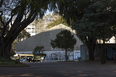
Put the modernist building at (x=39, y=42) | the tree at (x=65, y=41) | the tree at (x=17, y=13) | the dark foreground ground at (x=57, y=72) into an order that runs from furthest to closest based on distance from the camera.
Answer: the modernist building at (x=39, y=42), the tree at (x=65, y=41), the tree at (x=17, y=13), the dark foreground ground at (x=57, y=72)

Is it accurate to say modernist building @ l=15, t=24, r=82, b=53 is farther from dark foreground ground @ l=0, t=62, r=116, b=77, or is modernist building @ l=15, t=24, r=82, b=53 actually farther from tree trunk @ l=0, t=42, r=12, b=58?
dark foreground ground @ l=0, t=62, r=116, b=77

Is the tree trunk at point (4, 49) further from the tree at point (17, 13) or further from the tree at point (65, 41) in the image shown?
the tree at point (65, 41)

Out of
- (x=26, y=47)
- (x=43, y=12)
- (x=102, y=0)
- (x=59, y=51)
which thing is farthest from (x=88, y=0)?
(x=26, y=47)

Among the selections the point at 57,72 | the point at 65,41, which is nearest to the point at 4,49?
the point at 57,72

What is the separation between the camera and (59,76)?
38.2ft

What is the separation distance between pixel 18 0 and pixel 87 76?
1283 cm

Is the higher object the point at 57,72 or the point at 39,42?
the point at 39,42

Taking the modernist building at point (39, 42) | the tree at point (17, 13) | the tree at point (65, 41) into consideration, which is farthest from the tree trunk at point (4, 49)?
the modernist building at point (39, 42)

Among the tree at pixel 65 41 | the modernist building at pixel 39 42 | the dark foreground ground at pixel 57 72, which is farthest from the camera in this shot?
the modernist building at pixel 39 42

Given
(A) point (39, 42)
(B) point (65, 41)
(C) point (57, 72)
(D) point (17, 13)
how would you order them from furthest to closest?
(A) point (39, 42), (B) point (65, 41), (D) point (17, 13), (C) point (57, 72)

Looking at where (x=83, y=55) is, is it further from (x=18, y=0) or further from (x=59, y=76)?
(x=59, y=76)

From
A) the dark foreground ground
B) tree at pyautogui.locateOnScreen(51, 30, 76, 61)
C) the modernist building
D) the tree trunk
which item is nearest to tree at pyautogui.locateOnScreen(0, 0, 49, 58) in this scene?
the tree trunk

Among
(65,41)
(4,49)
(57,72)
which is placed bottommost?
(57,72)

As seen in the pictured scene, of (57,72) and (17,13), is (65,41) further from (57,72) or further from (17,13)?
(57,72)
